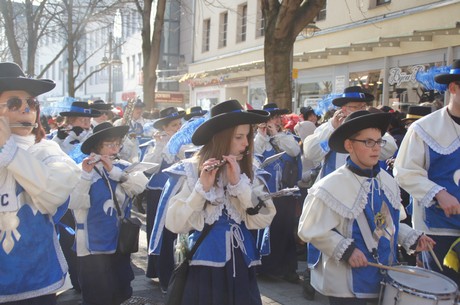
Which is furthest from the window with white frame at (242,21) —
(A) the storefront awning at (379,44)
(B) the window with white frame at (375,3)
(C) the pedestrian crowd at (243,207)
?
(C) the pedestrian crowd at (243,207)

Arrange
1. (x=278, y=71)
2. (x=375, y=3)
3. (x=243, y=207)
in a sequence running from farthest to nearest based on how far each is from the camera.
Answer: (x=375, y=3) → (x=278, y=71) → (x=243, y=207)

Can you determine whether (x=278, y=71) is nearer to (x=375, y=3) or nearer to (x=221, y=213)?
(x=221, y=213)

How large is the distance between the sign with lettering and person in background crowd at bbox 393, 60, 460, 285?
9.63 metres

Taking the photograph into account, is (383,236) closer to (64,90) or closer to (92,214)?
(92,214)

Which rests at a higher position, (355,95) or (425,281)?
(355,95)

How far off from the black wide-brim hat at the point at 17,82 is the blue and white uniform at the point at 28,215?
0.29 meters

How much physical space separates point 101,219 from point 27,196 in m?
1.74

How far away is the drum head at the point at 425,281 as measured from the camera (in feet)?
8.86

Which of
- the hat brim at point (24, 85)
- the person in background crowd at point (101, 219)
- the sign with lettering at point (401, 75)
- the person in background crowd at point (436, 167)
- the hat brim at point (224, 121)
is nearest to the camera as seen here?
the hat brim at point (24, 85)

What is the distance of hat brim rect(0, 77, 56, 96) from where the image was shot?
9.21ft

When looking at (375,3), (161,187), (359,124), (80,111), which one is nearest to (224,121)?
(359,124)

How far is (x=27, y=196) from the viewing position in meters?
2.76

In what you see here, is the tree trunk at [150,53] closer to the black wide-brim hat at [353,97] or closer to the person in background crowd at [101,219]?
the black wide-brim hat at [353,97]

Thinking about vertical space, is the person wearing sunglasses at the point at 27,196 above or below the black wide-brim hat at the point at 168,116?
below
